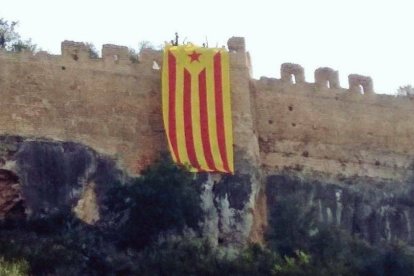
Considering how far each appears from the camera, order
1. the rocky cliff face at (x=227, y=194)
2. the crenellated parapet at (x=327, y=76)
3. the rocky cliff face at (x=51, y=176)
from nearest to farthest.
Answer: the rocky cliff face at (x=51, y=176)
the rocky cliff face at (x=227, y=194)
the crenellated parapet at (x=327, y=76)

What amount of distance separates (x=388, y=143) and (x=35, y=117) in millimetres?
9353

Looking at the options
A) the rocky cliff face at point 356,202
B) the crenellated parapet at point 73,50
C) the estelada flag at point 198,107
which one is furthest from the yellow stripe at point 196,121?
the crenellated parapet at point 73,50

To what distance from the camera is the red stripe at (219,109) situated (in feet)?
115

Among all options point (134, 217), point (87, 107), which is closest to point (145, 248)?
point (134, 217)

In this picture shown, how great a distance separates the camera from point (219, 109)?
35344 mm

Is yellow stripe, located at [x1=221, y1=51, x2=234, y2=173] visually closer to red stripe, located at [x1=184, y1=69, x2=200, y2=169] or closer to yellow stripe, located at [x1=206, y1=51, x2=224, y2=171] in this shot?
yellow stripe, located at [x1=206, y1=51, x2=224, y2=171]

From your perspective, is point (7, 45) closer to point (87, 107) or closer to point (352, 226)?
point (87, 107)

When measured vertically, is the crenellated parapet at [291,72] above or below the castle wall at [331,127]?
above

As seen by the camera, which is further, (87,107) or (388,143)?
(388,143)

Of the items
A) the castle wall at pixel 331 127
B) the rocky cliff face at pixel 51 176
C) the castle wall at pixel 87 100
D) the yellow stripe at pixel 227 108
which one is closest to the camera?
the rocky cliff face at pixel 51 176

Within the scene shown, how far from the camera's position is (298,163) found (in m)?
36.6

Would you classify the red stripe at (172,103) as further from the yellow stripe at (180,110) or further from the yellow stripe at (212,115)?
the yellow stripe at (212,115)

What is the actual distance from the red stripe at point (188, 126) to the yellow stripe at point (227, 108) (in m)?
0.81

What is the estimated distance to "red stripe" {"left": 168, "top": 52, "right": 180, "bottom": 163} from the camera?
114 ft
